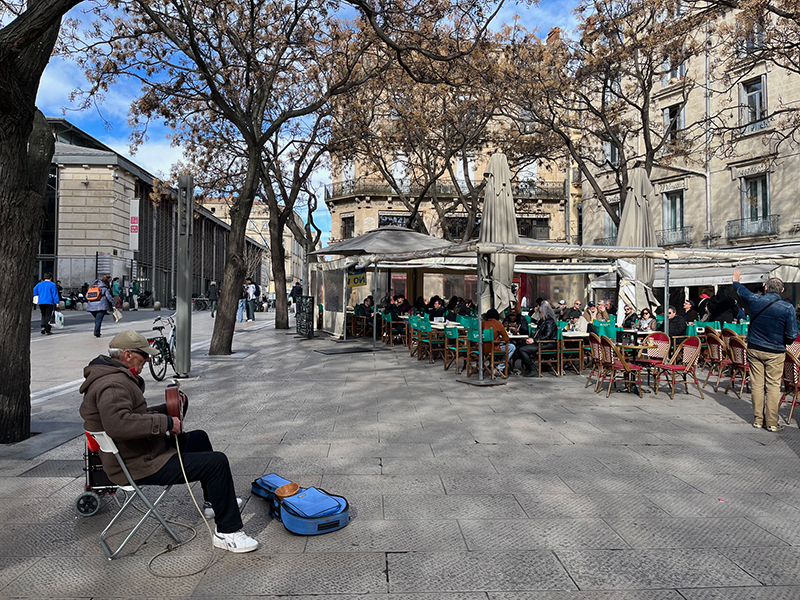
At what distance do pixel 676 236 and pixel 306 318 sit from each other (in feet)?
61.0

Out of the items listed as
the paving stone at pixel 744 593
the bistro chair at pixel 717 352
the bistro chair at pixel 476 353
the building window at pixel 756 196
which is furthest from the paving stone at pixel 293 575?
the building window at pixel 756 196

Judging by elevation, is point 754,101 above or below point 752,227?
above

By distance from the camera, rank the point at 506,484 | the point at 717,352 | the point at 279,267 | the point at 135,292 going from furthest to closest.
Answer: the point at 135,292, the point at 279,267, the point at 717,352, the point at 506,484

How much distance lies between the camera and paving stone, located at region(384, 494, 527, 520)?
385 centimetres

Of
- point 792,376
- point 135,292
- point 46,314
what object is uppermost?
point 135,292

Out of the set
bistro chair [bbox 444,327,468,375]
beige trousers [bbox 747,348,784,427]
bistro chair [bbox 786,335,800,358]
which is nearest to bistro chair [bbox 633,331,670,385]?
bistro chair [bbox 786,335,800,358]

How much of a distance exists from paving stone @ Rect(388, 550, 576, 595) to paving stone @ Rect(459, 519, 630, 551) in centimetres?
12

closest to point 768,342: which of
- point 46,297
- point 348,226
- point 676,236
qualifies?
point 46,297

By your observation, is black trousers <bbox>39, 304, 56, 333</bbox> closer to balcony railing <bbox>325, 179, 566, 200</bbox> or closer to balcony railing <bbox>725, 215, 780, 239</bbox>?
balcony railing <bbox>325, 179, 566, 200</bbox>

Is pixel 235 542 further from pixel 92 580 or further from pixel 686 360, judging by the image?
pixel 686 360

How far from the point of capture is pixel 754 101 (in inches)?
915

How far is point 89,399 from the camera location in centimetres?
321

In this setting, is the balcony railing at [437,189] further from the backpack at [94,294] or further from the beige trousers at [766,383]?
the beige trousers at [766,383]

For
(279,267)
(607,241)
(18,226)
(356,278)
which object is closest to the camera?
(18,226)
